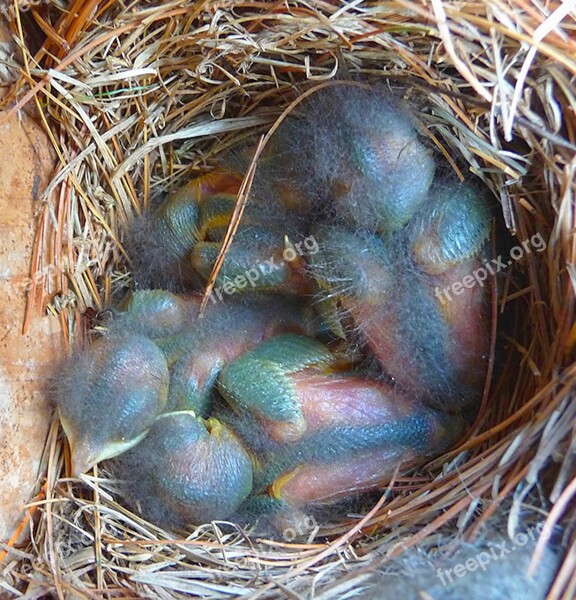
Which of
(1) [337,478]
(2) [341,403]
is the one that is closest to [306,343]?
(2) [341,403]

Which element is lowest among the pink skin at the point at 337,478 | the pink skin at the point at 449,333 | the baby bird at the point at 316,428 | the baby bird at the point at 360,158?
the pink skin at the point at 337,478

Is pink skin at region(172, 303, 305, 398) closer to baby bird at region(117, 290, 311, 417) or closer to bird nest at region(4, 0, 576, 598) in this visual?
baby bird at region(117, 290, 311, 417)

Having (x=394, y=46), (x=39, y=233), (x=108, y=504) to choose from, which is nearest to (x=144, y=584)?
(x=108, y=504)

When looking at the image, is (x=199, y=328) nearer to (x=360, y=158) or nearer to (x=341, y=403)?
(x=341, y=403)

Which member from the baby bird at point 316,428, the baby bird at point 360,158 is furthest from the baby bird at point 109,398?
the baby bird at point 360,158

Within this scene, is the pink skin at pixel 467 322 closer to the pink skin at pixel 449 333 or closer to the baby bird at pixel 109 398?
the pink skin at pixel 449 333

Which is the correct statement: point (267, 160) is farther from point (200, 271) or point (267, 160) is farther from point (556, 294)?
point (556, 294)

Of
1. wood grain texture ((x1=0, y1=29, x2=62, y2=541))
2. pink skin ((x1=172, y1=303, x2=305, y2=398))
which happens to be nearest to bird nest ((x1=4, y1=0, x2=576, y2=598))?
wood grain texture ((x1=0, y1=29, x2=62, y2=541))

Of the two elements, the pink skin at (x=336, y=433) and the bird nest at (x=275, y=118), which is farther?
the pink skin at (x=336, y=433)
